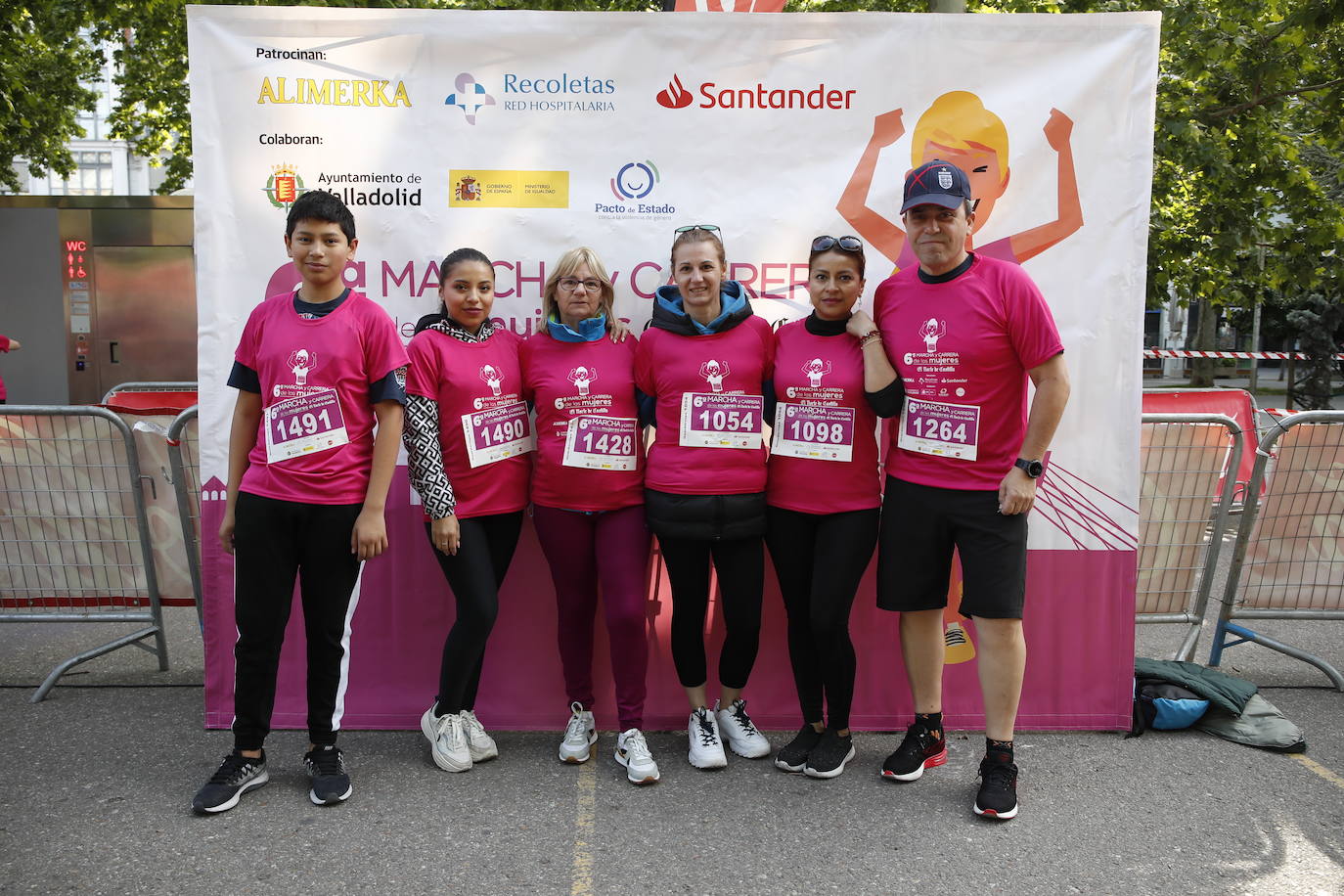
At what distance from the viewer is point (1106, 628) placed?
427cm

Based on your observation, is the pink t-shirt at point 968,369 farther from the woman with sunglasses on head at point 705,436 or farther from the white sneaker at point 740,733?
the white sneaker at point 740,733

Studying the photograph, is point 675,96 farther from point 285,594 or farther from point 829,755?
point 829,755

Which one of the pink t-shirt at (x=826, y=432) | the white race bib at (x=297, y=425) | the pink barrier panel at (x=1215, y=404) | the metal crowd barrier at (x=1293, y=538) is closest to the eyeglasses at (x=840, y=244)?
the pink t-shirt at (x=826, y=432)

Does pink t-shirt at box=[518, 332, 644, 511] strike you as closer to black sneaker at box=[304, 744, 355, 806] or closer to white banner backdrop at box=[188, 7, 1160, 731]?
white banner backdrop at box=[188, 7, 1160, 731]

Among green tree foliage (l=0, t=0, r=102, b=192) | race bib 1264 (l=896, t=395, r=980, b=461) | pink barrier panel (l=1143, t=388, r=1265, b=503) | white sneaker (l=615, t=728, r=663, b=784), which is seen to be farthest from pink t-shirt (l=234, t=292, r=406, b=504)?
green tree foliage (l=0, t=0, r=102, b=192)

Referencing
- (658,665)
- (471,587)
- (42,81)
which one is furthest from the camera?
(42,81)

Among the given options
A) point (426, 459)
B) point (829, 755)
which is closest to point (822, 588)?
point (829, 755)

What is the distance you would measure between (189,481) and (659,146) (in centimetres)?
257

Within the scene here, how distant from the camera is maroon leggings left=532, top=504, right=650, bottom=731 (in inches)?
146

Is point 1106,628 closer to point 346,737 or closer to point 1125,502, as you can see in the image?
point 1125,502

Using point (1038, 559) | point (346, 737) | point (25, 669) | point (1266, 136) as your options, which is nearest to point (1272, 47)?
point (1266, 136)

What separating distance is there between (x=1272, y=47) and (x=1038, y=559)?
6.97 metres

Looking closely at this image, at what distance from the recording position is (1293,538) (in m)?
4.80

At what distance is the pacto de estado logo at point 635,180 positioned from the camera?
412 cm
